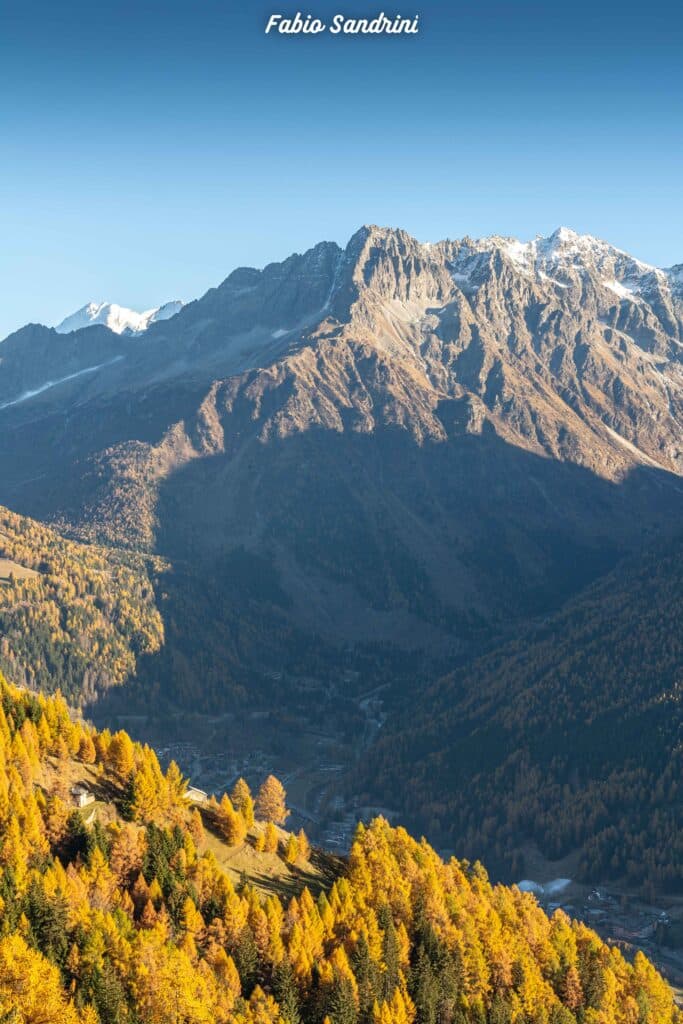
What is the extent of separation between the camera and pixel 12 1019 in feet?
250

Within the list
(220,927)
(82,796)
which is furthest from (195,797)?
(220,927)

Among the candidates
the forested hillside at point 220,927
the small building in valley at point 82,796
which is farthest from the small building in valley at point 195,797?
the small building in valley at point 82,796

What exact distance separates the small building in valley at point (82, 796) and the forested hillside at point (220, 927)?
37.3 inches

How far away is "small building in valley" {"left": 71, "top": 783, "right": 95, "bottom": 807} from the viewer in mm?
108062

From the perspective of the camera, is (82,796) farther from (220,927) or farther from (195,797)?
(195,797)

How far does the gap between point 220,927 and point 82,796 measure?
76.8ft

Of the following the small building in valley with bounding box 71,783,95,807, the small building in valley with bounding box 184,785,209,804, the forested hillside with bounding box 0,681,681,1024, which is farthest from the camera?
the small building in valley with bounding box 184,785,209,804

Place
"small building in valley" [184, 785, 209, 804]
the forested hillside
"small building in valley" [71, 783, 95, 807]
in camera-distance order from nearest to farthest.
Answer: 1. the forested hillside
2. "small building in valley" [71, 783, 95, 807]
3. "small building in valley" [184, 785, 209, 804]

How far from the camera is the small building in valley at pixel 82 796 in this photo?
108062mm

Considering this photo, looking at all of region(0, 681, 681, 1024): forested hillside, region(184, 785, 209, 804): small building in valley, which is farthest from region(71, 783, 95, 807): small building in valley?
region(184, 785, 209, 804): small building in valley

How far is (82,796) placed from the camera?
10825 centimetres

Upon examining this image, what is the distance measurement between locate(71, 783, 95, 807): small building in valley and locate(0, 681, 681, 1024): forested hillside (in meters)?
0.95

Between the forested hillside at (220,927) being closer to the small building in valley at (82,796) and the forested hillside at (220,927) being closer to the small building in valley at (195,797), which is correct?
the small building in valley at (82,796)

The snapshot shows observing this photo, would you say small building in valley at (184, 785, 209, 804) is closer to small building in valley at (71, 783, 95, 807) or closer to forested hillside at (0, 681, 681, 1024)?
forested hillside at (0, 681, 681, 1024)
